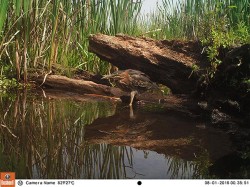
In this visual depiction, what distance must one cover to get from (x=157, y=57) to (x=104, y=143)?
2.55 m

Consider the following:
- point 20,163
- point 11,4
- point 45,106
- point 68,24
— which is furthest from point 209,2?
point 20,163

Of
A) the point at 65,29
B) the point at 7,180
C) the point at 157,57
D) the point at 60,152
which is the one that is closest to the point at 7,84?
the point at 65,29

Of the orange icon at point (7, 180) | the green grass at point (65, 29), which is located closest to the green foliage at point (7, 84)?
the green grass at point (65, 29)

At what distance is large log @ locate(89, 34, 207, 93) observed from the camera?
14.5 feet

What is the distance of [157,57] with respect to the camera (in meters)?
4.64

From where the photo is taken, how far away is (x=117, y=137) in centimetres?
251

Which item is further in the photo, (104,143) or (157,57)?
(157,57)

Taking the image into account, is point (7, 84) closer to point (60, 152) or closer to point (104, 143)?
point (104, 143)

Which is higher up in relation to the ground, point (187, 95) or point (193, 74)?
point (193, 74)

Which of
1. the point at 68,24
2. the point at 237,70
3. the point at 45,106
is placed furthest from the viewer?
the point at 68,24

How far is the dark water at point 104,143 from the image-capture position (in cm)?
177

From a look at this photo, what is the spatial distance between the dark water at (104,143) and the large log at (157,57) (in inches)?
35.8

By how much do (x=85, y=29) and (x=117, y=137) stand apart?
4149 millimetres

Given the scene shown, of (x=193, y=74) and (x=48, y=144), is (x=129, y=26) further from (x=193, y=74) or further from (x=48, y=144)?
(x=48, y=144)
